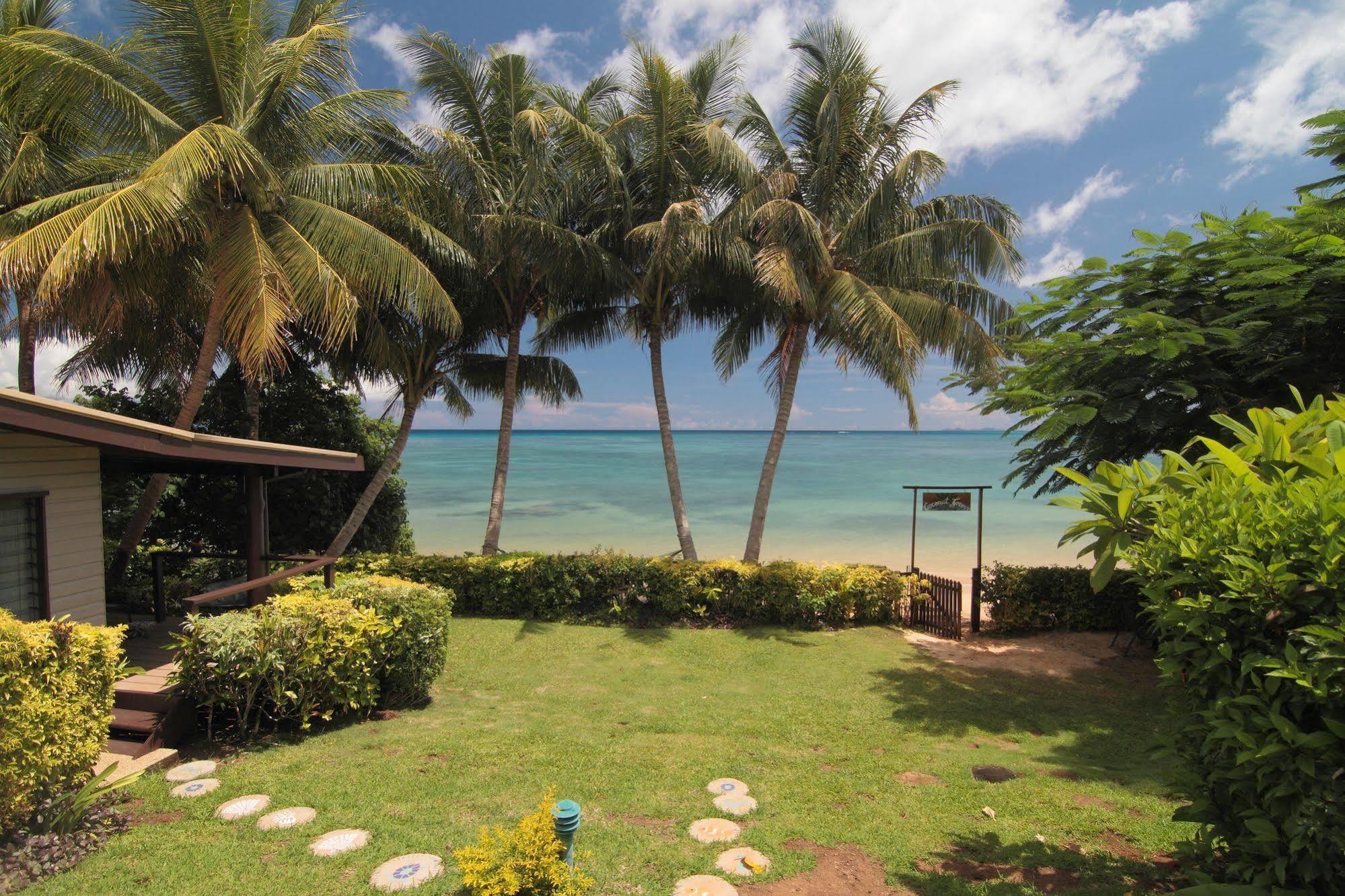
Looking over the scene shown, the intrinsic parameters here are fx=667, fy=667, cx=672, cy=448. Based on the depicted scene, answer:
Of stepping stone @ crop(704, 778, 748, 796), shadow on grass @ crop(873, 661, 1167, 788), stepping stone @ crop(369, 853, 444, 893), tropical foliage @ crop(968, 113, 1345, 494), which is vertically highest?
tropical foliage @ crop(968, 113, 1345, 494)

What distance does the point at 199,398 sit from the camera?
9297 millimetres

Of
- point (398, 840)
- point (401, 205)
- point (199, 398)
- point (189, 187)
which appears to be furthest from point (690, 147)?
point (398, 840)

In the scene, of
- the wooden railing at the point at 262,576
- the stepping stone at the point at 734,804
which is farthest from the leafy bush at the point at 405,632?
the stepping stone at the point at 734,804

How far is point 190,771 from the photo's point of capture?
5.11 metres

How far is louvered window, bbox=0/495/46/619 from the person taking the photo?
5773 mm

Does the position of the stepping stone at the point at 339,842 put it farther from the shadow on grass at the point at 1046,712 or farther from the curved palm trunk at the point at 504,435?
the curved palm trunk at the point at 504,435

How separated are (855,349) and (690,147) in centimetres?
486

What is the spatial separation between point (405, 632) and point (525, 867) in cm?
390

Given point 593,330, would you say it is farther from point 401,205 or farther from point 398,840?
point 398,840

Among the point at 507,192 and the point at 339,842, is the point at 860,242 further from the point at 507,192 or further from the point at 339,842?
the point at 339,842

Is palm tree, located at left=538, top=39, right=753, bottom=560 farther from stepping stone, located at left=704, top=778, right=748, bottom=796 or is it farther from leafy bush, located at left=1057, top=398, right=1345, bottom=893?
leafy bush, located at left=1057, top=398, right=1345, bottom=893

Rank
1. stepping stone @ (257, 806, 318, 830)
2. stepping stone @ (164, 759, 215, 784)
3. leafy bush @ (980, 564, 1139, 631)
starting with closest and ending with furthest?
stepping stone @ (257, 806, 318, 830) → stepping stone @ (164, 759, 215, 784) → leafy bush @ (980, 564, 1139, 631)

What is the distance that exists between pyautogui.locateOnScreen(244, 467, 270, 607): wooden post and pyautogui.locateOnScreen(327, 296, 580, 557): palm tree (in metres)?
3.54

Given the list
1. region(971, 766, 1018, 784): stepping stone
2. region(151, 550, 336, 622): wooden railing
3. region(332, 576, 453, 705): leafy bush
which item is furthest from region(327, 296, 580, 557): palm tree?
region(971, 766, 1018, 784): stepping stone
